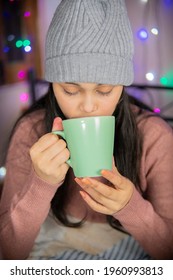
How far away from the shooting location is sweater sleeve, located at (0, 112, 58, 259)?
2.04ft

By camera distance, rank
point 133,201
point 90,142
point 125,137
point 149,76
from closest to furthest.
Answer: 1. point 90,142
2. point 133,201
3. point 125,137
4. point 149,76

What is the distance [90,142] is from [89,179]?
60 mm

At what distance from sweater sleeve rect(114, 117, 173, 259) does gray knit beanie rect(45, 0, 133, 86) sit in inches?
Result: 7.5

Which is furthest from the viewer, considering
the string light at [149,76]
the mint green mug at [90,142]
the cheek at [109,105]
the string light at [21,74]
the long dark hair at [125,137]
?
the string light at [21,74]

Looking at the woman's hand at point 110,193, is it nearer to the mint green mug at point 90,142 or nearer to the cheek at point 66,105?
the mint green mug at point 90,142

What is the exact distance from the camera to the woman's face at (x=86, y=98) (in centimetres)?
56

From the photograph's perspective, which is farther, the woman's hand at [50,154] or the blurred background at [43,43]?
the blurred background at [43,43]

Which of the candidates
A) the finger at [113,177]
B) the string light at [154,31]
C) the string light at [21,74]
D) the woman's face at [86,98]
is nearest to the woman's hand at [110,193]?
the finger at [113,177]

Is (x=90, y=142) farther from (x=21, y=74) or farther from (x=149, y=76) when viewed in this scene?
(x=21, y=74)

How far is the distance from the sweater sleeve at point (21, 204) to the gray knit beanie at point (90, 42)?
0.19m

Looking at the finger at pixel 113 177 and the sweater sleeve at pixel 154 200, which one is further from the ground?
the finger at pixel 113 177

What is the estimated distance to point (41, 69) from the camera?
3.50 feet

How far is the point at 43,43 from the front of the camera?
0.89 m

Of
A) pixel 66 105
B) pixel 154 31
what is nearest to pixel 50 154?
pixel 66 105
